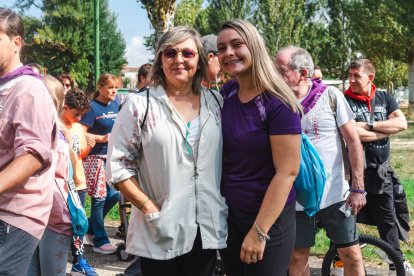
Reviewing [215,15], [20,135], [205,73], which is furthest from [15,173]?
[215,15]

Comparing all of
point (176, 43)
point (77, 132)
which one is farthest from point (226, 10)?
point (176, 43)

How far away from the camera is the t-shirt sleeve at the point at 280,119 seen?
2.39 meters

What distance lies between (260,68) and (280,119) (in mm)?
264

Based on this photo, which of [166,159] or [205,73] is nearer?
[166,159]

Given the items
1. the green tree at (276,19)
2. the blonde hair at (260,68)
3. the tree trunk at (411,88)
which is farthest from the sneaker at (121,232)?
the green tree at (276,19)

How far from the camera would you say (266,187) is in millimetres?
2477

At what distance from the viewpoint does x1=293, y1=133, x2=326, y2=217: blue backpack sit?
2.89 meters

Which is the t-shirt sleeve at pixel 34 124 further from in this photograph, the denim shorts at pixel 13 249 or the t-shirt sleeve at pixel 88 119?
the t-shirt sleeve at pixel 88 119

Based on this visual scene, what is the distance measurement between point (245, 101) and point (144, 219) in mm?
712

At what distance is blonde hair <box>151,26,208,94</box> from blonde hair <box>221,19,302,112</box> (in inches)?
7.0

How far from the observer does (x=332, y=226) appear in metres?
Result: 3.62

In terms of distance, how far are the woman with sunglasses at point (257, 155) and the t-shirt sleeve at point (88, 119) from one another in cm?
330

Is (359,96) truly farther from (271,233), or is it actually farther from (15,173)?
(15,173)

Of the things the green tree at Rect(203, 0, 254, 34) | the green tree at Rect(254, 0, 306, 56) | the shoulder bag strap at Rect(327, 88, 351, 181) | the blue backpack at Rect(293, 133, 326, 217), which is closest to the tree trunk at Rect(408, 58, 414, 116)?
the green tree at Rect(254, 0, 306, 56)
